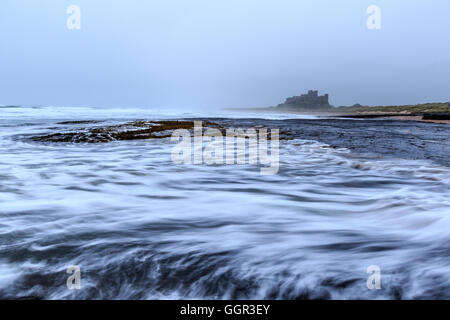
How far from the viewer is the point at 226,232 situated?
2.56 m

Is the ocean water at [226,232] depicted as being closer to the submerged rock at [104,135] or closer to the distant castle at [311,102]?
the submerged rock at [104,135]

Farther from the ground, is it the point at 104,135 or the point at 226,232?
the point at 104,135

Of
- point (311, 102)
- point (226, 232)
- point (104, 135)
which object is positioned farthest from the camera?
point (311, 102)

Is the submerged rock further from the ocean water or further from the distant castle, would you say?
the distant castle

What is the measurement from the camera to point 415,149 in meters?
6.72

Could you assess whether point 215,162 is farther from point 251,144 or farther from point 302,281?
point 302,281

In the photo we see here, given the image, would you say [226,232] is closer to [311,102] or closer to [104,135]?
[104,135]

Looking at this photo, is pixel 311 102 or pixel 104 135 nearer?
pixel 104 135

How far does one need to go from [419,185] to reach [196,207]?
117 inches

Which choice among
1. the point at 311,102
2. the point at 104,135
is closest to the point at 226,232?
the point at 104,135

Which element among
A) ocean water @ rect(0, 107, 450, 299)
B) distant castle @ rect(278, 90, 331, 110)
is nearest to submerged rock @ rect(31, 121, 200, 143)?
ocean water @ rect(0, 107, 450, 299)

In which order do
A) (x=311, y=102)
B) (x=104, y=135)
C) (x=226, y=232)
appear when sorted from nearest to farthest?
(x=226, y=232) → (x=104, y=135) → (x=311, y=102)

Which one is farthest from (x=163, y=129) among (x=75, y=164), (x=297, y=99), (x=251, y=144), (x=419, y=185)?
(x=297, y=99)

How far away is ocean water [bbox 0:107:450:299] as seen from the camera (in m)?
1.63
